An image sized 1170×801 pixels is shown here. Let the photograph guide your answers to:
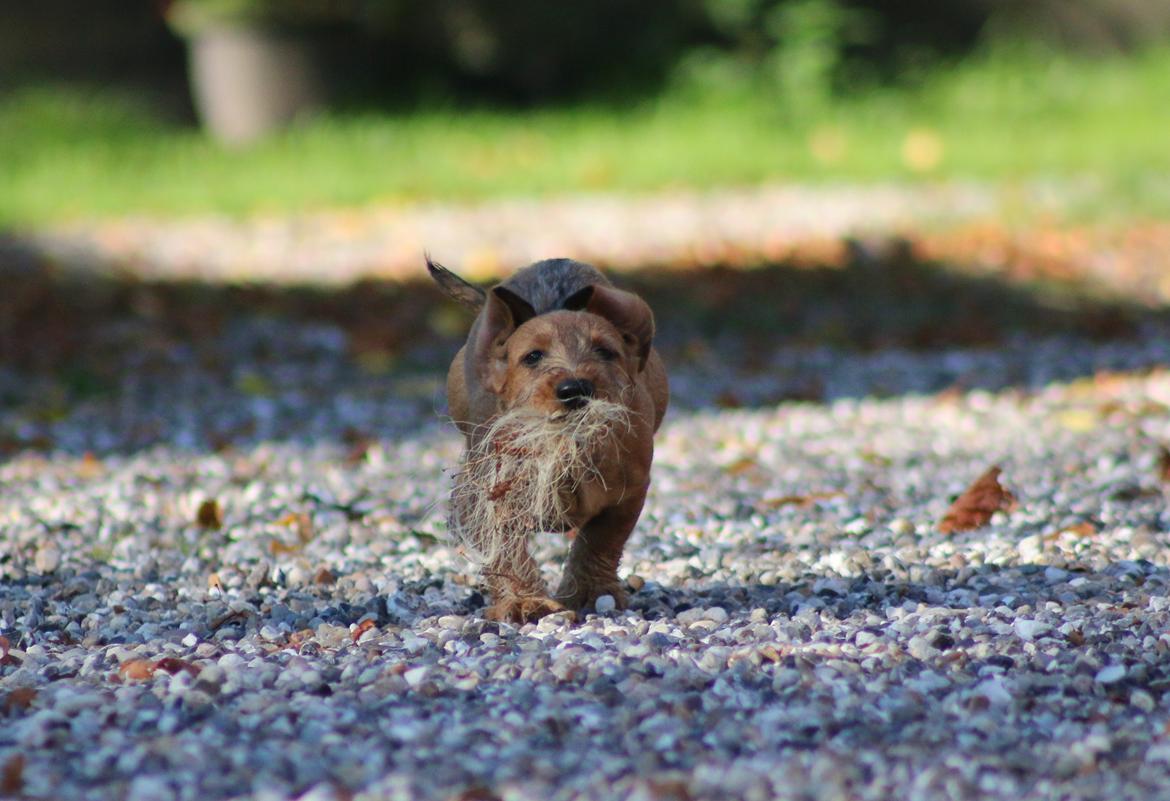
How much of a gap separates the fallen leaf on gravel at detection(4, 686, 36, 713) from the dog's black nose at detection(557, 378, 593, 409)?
1.23 m

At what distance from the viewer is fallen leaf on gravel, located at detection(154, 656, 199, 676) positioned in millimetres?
3320

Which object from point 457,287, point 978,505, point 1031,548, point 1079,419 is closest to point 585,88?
point 1079,419

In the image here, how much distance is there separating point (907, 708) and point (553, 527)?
997 mm

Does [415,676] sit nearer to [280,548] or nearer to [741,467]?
[280,548]

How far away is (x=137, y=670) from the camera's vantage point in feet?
10.9

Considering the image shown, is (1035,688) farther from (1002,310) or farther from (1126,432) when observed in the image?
(1002,310)

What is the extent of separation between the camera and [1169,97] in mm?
14492

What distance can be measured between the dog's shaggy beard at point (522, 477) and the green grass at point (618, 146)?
8209 millimetres

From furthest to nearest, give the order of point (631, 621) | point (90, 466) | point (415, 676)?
point (90, 466) → point (631, 621) → point (415, 676)

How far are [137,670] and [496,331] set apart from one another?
1.08 meters

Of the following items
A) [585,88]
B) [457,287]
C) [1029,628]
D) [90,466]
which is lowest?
[90,466]

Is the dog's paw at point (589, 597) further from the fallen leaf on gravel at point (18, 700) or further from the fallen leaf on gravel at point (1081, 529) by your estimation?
the fallen leaf on gravel at point (1081, 529)

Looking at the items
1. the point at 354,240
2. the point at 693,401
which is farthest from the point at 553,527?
the point at 354,240

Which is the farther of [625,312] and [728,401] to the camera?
[728,401]
